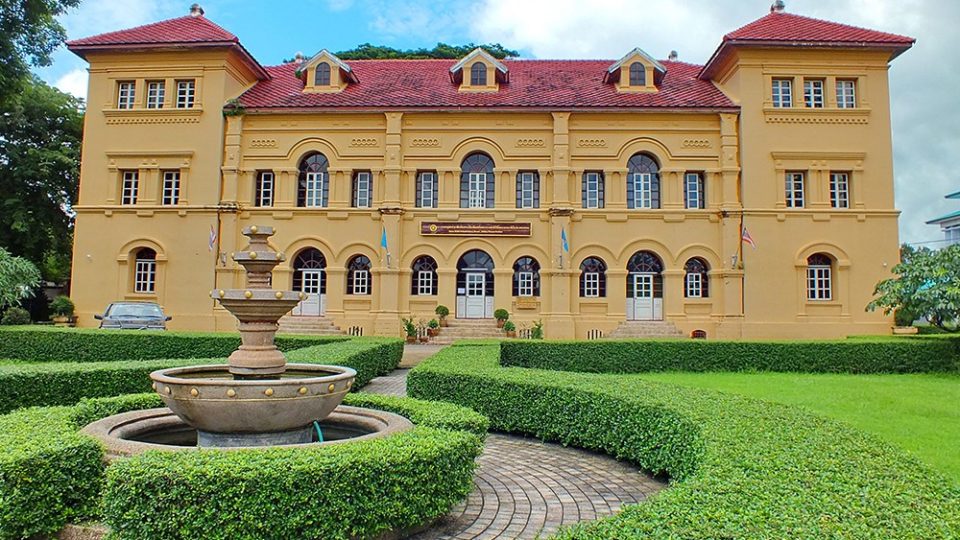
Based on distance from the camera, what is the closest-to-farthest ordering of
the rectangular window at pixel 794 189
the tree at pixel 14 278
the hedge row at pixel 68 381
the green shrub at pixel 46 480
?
the green shrub at pixel 46 480, the hedge row at pixel 68 381, the tree at pixel 14 278, the rectangular window at pixel 794 189

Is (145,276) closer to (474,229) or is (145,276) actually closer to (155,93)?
(155,93)

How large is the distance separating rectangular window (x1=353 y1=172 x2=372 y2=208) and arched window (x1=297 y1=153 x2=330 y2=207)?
1.15 m

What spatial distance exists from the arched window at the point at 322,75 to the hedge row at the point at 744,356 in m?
16.0

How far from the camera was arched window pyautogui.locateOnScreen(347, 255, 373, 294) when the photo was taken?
24859mm

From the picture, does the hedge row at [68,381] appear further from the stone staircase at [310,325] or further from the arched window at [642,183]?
the arched window at [642,183]

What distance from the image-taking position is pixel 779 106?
Result: 2409cm

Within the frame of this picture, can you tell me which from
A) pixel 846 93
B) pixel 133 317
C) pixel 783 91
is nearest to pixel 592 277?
pixel 783 91

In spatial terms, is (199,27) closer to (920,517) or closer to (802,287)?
(802,287)

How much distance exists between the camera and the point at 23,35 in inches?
838

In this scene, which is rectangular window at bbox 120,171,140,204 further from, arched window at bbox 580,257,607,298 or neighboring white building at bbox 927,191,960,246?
neighboring white building at bbox 927,191,960,246

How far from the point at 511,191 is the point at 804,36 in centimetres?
1331

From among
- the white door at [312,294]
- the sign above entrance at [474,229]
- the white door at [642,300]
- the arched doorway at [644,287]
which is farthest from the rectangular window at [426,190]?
the white door at [642,300]

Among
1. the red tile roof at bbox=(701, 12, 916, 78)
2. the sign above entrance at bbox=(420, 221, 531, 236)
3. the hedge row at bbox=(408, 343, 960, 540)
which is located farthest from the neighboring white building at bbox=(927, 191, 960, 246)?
the hedge row at bbox=(408, 343, 960, 540)

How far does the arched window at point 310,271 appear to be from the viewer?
2494 centimetres
